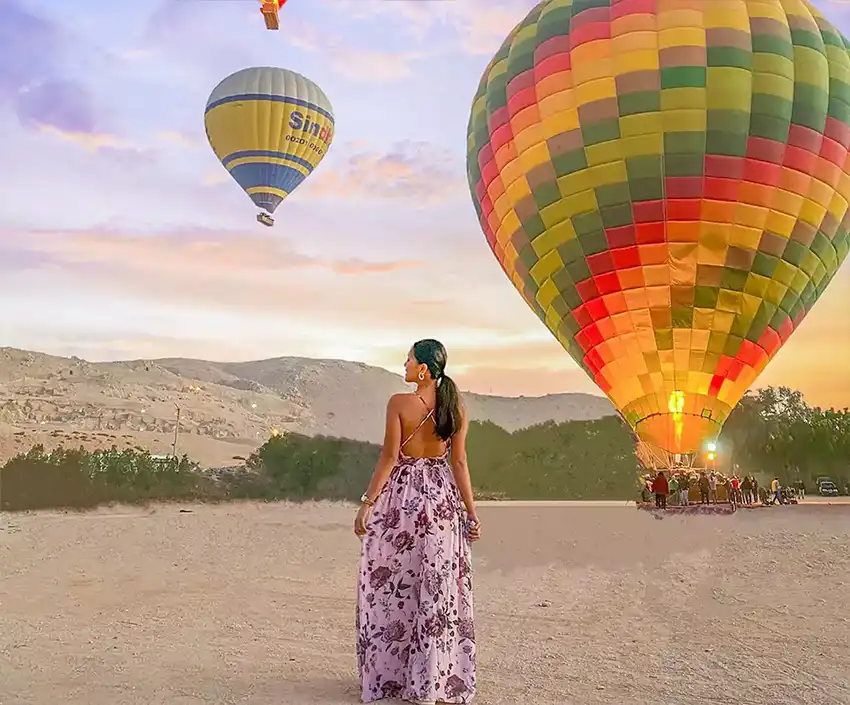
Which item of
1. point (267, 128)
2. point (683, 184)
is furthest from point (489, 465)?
point (683, 184)

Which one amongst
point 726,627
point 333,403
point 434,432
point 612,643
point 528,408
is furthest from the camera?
point 528,408

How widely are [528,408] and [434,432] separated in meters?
98.6

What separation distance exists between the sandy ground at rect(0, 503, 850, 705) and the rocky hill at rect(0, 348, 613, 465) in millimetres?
25349

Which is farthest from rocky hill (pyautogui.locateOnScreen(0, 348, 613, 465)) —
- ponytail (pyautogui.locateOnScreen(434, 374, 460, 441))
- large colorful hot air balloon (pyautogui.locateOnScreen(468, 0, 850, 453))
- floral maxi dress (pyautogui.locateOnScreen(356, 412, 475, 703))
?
ponytail (pyautogui.locateOnScreen(434, 374, 460, 441))

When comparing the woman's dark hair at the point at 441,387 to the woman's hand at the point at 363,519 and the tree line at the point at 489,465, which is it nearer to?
the woman's hand at the point at 363,519

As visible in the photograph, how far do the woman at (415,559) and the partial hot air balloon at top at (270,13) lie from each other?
11.6 m

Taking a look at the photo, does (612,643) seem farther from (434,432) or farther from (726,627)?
(434,432)

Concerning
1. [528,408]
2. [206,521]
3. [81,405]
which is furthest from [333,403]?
[206,521]

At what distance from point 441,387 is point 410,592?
45.0 inches

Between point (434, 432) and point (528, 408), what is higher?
point (528, 408)

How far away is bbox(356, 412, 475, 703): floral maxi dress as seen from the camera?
4613 millimetres

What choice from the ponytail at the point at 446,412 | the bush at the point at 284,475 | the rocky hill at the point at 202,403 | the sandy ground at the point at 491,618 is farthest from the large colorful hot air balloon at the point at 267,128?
the ponytail at the point at 446,412

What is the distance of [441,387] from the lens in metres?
4.75

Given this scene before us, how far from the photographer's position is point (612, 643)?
618 centimetres
